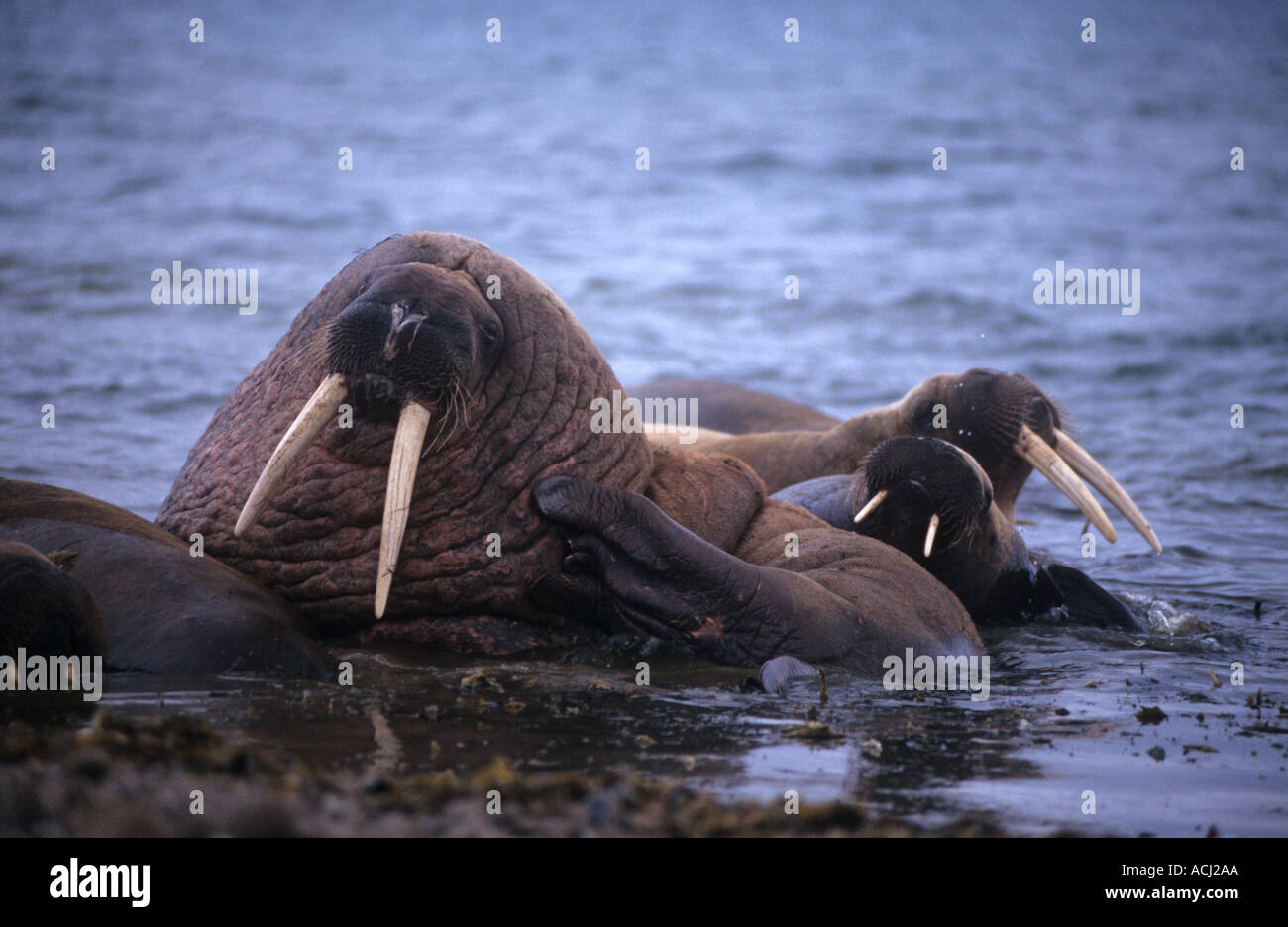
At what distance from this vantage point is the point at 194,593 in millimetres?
5441

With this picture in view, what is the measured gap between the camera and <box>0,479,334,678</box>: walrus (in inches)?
199

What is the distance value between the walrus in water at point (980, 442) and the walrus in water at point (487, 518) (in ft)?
7.83

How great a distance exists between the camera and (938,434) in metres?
9.19

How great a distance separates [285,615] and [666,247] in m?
19.8

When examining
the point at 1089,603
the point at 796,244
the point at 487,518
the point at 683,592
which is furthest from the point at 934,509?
the point at 796,244

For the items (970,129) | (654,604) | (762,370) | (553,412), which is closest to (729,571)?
(654,604)

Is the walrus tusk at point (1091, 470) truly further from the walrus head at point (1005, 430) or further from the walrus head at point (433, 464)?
the walrus head at point (433, 464)

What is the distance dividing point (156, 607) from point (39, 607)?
604 millimetres

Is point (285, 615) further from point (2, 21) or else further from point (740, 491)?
point (2, 21)

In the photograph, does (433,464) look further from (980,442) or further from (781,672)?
(980,442)

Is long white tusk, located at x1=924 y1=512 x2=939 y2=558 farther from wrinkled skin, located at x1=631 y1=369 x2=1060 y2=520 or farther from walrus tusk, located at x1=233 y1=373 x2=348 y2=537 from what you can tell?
walrus tusk, located at x1=233 y1=373 x2=348 y2=537

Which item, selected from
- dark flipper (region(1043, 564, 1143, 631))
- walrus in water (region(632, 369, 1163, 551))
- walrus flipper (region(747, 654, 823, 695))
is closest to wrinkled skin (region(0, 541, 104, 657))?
walrus flipper (region(747, 654, 823, 695))

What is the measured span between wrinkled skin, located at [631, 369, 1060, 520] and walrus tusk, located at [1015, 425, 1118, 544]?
72 mm

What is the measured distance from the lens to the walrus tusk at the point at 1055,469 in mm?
8609
